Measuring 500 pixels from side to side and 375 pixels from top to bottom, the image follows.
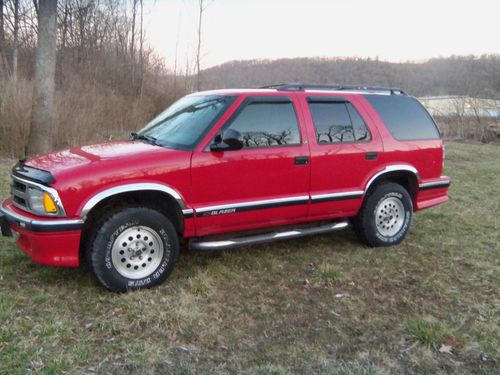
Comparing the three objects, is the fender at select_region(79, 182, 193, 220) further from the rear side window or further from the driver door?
the rear side window

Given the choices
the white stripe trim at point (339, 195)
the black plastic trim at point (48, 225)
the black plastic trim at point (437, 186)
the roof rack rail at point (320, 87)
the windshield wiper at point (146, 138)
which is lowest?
the black plastic trim at point (48, 225)

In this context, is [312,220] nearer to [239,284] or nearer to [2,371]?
[239,284]

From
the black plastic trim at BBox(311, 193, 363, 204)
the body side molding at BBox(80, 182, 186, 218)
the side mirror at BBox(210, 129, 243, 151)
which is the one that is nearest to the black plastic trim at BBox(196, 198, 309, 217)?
the black plastic trim at BBox(311, 193, 363, 204)

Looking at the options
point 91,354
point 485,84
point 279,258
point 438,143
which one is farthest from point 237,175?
point 485,84

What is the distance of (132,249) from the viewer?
12.9ft

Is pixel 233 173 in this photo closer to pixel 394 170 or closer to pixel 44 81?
pixel 394 170

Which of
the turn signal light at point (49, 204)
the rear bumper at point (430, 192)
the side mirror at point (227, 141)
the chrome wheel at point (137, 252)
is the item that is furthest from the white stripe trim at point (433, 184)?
the turn signal light at point (49, 204)

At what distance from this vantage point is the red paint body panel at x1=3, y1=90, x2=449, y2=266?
12.0ft

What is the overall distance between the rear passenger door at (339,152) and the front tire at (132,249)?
5.46 feet

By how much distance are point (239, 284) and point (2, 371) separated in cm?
209

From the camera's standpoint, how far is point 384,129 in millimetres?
5246

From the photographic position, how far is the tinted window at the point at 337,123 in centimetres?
481

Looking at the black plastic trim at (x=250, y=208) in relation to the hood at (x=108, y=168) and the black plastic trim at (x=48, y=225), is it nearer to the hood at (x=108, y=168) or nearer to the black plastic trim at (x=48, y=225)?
the hood at (x=108, y=168)

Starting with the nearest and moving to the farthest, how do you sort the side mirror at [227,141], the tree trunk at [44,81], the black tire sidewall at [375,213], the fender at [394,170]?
the side mirror at [227,141]
the fender at [394,170]
the black tire sidewall at [375,213]
the tree trunk at [44,81]
